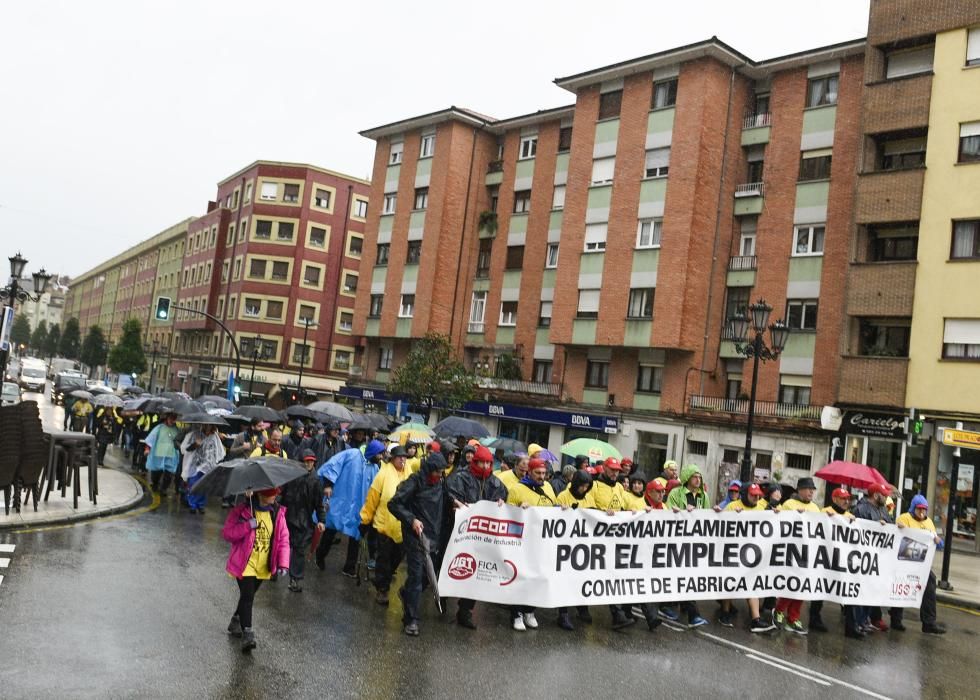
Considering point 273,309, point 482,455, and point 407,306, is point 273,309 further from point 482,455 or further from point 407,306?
point 482,455

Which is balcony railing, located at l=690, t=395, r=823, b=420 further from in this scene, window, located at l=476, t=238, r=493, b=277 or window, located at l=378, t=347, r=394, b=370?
window, located at l=378, t=347, r=394, b=370

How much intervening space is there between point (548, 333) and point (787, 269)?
37.5ft

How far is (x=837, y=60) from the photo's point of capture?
33.1 metres

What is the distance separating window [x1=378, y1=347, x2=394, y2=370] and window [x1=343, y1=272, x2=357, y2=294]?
2117 cm

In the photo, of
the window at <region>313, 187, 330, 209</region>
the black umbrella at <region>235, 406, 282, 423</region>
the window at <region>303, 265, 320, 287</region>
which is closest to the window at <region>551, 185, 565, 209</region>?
the black umbrella at <region>235, 406, 282, 423</region>

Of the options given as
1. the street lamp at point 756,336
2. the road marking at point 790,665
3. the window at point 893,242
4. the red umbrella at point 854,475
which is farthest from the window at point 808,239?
the road marking at point 790,665

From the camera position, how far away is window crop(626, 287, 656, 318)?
35.9m

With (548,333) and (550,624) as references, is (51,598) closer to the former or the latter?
(550,624)

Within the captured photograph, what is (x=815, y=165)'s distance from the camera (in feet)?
109

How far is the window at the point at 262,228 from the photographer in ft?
226

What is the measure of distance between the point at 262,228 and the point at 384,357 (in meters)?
24.2

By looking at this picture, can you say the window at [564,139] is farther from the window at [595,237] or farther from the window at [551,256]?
the window at [595,237]

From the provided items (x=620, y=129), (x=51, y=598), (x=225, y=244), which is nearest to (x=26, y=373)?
(x=225, y=244)

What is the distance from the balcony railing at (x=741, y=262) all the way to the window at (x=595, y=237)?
212 inches
